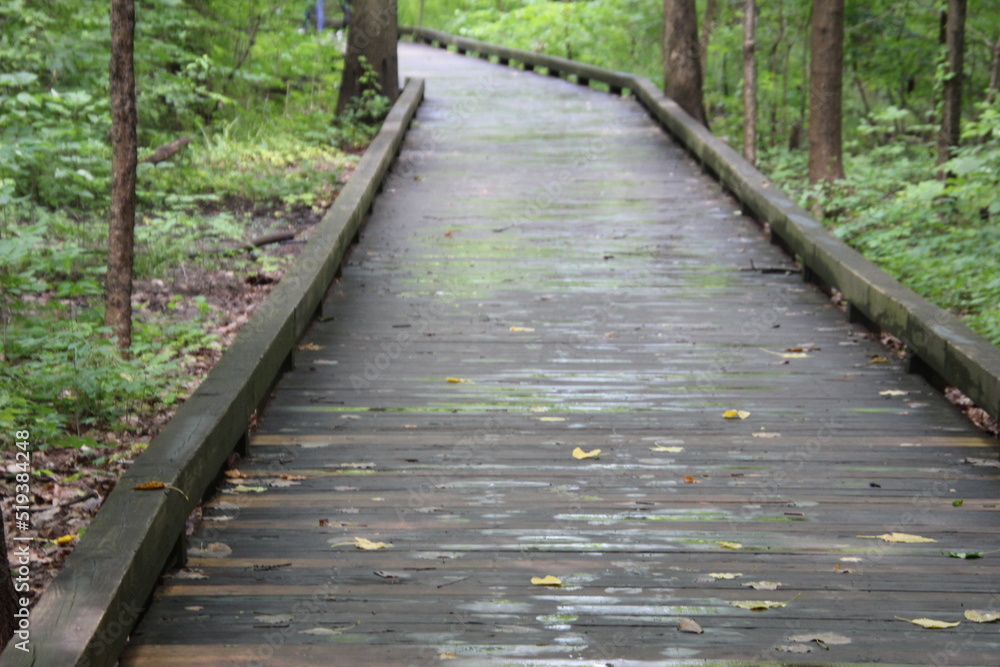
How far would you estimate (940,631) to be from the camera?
3492 millimetres

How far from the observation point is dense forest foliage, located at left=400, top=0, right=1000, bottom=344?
9.97 m

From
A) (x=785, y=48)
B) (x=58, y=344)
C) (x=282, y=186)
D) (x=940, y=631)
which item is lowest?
(x=940, y=631)

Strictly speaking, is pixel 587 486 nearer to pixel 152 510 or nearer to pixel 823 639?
pixel 823 639

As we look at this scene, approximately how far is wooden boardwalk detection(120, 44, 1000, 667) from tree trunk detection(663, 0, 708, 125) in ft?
23.7

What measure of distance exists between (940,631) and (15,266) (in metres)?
7.00

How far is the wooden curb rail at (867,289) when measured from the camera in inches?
209

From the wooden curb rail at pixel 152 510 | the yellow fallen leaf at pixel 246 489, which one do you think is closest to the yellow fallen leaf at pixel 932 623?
the wooden curb rail at pixel 152 510

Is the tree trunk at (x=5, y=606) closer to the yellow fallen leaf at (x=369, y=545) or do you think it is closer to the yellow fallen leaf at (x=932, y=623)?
the yellow fallen leaf at (x=369, y=545)

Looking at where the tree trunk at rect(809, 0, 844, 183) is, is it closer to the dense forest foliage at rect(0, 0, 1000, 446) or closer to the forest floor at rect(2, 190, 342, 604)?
the dense forest foliage at rect(0, 0, 1000, 446)

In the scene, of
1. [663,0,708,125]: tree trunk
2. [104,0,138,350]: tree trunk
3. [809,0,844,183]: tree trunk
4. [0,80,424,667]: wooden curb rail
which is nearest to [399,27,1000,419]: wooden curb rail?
[809,0,844,183]: tree trunk

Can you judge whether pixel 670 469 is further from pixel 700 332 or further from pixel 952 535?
pixel 700 332

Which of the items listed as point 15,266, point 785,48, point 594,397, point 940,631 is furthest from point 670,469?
point 785,48

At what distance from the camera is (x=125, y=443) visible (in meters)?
5.52

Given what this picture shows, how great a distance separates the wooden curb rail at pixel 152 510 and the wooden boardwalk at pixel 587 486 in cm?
24
